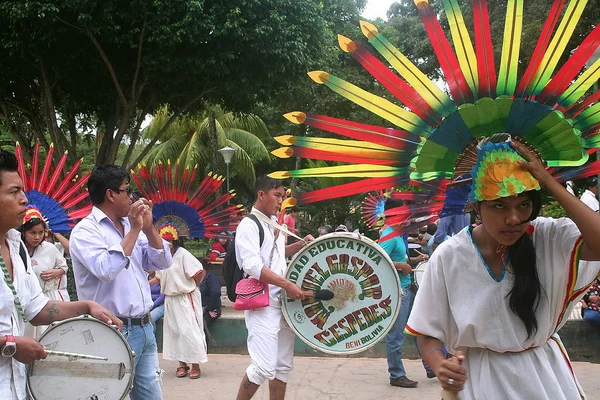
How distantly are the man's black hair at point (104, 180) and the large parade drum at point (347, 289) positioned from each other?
1.66 m

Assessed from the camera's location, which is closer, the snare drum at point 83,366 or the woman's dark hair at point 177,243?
the snare drum at point 83,366

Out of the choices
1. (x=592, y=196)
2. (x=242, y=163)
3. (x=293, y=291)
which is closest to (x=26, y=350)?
(x=293, y=291)

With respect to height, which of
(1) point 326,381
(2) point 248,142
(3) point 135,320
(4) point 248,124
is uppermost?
(4) point 248,124

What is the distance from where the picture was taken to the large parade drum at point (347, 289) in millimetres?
5227

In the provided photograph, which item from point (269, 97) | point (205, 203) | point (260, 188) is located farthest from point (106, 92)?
point (260, 188)

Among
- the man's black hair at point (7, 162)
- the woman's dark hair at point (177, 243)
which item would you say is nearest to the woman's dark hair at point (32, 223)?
the woman's dark hair at point (177, 243)

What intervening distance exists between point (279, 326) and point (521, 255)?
9.72 feet

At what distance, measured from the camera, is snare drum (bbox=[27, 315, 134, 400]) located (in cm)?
325

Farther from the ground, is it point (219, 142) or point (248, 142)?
point (248, 142)

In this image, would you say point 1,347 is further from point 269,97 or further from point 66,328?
point 269,97

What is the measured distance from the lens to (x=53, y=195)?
17.7ft

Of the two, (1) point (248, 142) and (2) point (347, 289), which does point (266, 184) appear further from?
(1) point (248, 142)

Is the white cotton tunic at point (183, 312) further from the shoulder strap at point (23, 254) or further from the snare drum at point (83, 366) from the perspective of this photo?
the shoulder strap at point (23, 254)

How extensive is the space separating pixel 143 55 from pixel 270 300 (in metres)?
10.0
